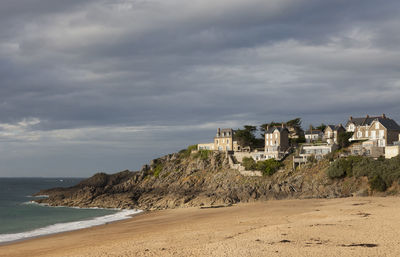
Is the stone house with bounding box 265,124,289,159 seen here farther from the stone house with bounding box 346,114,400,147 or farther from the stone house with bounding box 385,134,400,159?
the stone house with bounding box 385,134,400,159

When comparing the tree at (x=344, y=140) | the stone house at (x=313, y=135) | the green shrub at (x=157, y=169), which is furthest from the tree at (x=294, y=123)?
the green shrub at (x=157, y=169)

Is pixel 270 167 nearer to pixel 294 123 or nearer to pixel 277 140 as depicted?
pixel 277 140

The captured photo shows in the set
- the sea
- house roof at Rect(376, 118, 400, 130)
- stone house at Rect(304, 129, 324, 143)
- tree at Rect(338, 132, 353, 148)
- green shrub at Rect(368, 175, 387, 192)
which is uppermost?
house roof at Rect(376, 118, 400, 130)

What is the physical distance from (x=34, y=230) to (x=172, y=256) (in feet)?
75.1

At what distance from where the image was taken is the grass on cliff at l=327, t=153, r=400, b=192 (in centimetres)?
4241

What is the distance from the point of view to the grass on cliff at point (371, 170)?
42.4 meters

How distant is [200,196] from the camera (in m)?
51.4

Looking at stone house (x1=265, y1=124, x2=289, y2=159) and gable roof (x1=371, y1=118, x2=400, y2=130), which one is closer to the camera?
gable roof (x1=371, y1=118, x2=400, y2=130)

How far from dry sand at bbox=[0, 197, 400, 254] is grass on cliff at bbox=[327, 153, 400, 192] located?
820 cm

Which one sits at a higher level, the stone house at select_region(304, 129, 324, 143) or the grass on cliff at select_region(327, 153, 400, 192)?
the stone house at select_region(304, 129, 324, 143)

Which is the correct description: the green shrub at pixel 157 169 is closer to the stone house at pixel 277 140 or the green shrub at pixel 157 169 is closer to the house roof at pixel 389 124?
the stone house at pixel 277 140

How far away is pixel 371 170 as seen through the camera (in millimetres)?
44688

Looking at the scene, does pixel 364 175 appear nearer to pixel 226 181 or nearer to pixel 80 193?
pixel 226 181

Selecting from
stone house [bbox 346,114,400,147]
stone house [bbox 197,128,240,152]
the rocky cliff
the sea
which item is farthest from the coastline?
stone house [bbox 346,114,400,147]
